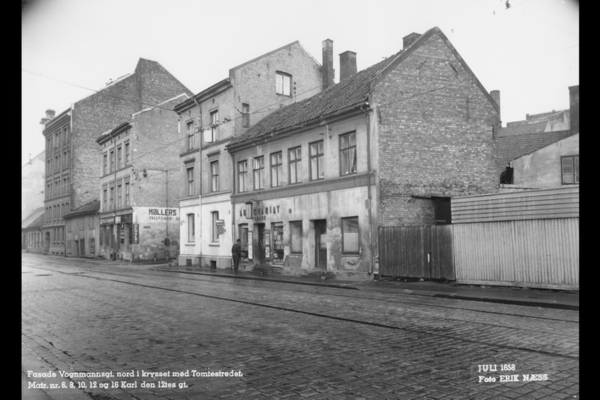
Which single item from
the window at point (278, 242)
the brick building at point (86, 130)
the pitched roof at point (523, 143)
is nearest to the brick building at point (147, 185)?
the brick building at point (86, 130)

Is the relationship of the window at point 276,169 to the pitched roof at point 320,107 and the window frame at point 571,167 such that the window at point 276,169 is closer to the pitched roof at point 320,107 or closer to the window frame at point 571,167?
the pitched roof at point 320,107

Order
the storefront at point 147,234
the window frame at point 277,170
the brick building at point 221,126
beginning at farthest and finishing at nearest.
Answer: the storefront at point 147,234 < the brick building at point 221,126 < the window frame at point 277,170

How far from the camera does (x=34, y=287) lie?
16.2 meters

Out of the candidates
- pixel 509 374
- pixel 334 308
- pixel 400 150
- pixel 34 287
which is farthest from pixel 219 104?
pixel 509 374

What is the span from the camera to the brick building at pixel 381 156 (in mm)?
19375

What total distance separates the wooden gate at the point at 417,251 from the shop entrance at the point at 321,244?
3.62 m

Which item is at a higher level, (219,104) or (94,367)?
(219,104)

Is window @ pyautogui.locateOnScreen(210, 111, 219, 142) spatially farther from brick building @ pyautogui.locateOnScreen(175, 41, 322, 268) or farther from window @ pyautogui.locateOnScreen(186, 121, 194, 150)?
window @ pyautogui.locateOnScreen(186, 121, 194, 150)

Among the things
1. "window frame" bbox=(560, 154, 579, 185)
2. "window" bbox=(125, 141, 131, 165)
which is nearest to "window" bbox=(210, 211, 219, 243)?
"window" bbox=(125, 141, 131, 165)

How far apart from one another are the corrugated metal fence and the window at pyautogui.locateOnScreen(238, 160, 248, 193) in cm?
1333

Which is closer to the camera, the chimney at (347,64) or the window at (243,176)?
the window at (243,176)

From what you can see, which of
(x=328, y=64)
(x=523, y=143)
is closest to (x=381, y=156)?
(x=328, y=64)
